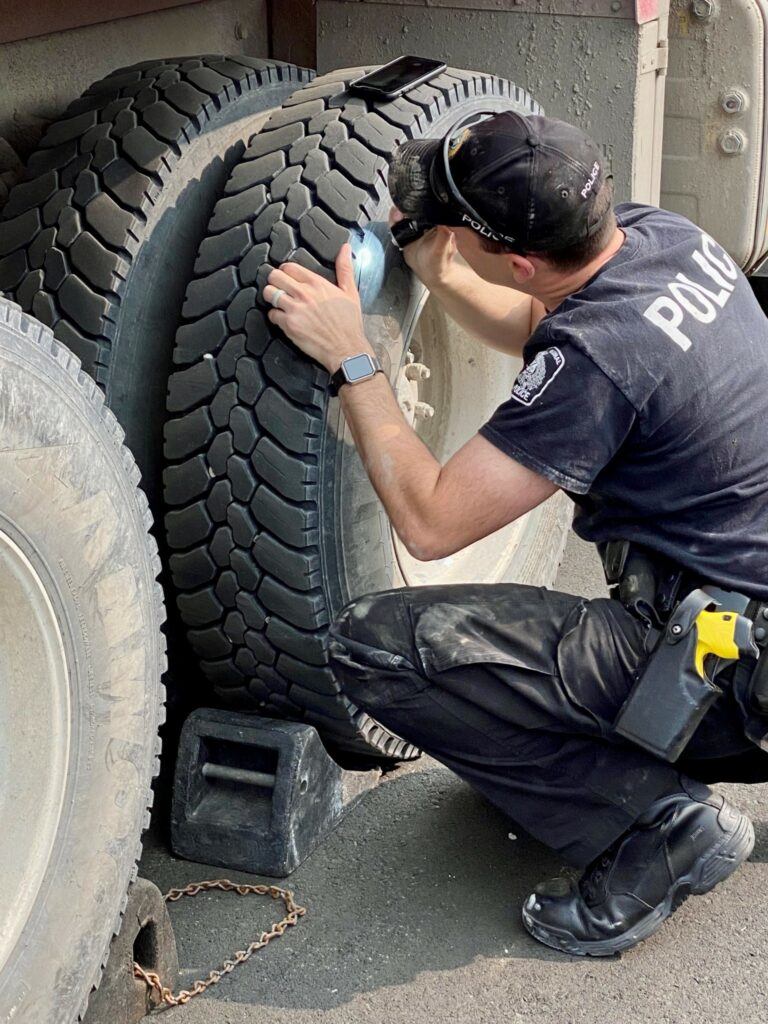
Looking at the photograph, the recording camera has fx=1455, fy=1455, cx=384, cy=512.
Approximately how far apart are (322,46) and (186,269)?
0.96 meters

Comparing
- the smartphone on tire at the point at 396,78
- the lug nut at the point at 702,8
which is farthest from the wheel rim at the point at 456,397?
the lug nut at the point at 702,8

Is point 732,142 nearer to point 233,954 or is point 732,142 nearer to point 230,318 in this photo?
point 230,318

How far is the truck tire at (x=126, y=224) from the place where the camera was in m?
2.51

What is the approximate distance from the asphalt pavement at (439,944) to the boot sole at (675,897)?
0.02 meters

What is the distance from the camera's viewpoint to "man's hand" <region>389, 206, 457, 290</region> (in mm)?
2604

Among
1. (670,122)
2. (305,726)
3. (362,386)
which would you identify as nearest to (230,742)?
(305,726)

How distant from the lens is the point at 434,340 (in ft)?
10.5

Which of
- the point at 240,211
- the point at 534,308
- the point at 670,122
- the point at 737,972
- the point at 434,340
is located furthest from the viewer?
the point at 670,122

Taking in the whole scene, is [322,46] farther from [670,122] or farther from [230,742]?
[230,742]

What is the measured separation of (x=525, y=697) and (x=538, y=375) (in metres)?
0.56

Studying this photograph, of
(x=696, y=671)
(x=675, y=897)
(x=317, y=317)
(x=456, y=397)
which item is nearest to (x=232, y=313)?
(x=317, y=317)

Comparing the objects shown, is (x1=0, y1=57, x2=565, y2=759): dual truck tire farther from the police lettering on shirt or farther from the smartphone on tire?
the police lettering on shirt

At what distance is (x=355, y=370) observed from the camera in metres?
2.43

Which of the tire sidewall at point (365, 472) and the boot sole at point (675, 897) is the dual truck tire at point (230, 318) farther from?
the boot sole at point (675, 897)
